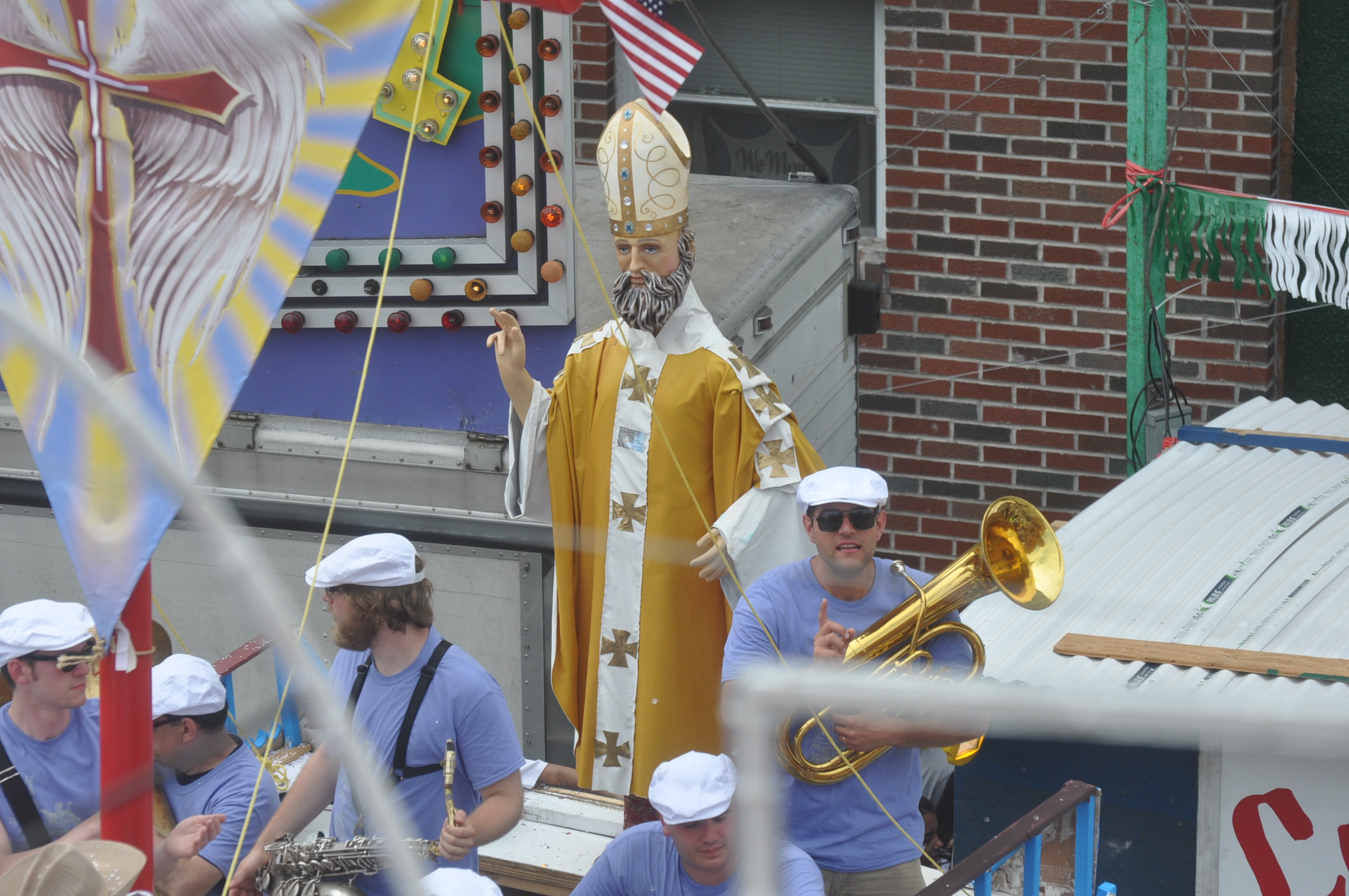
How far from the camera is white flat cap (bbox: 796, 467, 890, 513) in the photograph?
3117 mm

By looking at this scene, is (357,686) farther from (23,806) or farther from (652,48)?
(652,48)

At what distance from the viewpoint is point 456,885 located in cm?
230

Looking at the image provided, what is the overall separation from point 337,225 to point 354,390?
518 millimetres

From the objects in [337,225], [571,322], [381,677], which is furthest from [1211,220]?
[381,677]

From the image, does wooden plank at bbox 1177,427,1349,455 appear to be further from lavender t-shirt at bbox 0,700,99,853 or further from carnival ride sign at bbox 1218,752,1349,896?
lavender t-shirt at bbox 0,700,99,853

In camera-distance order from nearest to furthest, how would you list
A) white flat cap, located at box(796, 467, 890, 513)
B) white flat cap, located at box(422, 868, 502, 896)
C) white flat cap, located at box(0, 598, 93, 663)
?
white flat cap, located at box(422, 868, 502, 896)
white flat cap, located at box(0, 598, 93, 663)
white flat cap, located at box(796, 467, 890, 513)

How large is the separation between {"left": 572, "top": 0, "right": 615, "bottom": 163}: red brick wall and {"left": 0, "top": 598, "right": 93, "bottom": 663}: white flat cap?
12.2 feet

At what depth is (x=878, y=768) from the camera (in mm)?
3123

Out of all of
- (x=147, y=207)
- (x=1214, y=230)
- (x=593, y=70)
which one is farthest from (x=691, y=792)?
(x=593, y=70)

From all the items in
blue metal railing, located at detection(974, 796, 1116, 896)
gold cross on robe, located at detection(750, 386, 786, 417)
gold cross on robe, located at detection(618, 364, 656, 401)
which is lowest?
blue metal railing, located at detection(974, 796, 1116, 896)

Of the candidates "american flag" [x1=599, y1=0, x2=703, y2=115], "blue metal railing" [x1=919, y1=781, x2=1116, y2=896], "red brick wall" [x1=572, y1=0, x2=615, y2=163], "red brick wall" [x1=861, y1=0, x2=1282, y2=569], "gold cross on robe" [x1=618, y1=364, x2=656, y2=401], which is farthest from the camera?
"red brick wall" [x1=572, y1=0, x2=615, y2=163]

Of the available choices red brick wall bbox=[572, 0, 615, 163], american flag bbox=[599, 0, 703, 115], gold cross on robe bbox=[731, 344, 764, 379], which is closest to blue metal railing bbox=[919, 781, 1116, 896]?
gold cross on robe bbox=[731, 344, 764, 379]

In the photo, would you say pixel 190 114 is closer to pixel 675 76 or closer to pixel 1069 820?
pixel 675 76

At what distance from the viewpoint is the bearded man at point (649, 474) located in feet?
11.9
